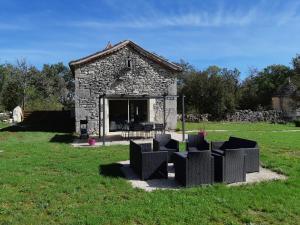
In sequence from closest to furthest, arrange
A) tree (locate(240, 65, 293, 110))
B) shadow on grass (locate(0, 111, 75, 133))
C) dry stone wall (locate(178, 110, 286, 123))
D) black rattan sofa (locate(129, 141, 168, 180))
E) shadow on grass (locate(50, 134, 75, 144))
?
black rattan sofa (locate(129, 141, 168, 180)), shadow on grass (locate(50, 134, 75, 144)), shadow on grass (locate(0, 111, 75, 133)), dry stone wall (locate(178, 110, 286, 123)), tree (locate(240, 65, 293, 110))

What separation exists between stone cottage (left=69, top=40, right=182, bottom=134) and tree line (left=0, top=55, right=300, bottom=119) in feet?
52.6

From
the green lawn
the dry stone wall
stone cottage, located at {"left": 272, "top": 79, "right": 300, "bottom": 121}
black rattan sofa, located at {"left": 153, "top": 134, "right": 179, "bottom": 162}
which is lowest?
the green lawn

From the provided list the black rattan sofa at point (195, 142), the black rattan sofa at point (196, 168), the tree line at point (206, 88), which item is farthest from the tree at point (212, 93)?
the black rattan sofa at point (196, 168)

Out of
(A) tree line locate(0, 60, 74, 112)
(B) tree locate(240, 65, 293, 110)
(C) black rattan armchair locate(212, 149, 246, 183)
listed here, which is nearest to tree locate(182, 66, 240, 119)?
(B) tree locate(240, 65, 293, 110)

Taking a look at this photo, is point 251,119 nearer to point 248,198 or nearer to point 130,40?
point 130,40

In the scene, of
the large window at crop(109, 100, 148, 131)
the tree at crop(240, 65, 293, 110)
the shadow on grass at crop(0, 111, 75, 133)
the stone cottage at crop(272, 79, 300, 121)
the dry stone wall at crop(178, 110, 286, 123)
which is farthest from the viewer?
the tree at crop(240, 65, 293, 110)

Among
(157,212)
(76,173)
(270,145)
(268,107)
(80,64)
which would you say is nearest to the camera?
(157,212)

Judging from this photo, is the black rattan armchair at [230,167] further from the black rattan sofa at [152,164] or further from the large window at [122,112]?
the large window at [122,112]

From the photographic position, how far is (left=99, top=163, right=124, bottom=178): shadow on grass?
889cm

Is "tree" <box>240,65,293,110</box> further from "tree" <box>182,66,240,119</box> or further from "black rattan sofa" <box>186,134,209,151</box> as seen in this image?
"black rattan sofa" <box>186,134,209,151</box>

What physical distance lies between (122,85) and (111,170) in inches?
460

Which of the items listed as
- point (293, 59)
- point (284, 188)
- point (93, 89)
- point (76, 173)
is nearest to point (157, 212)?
point (284, 188)

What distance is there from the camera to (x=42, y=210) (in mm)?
6137

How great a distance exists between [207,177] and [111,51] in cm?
1411
